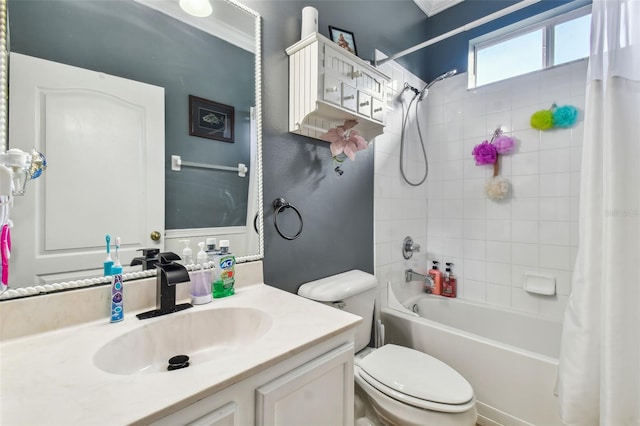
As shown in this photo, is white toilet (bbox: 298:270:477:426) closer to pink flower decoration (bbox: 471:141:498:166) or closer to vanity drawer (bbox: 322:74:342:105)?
vanity drawer (bbox: 322:74:342:105)

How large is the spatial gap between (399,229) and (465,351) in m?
0.87

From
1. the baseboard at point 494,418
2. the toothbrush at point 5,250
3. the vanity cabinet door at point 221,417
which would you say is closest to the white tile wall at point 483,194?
the baseboard at point 494,418

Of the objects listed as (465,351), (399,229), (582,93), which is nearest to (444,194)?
(399,229)

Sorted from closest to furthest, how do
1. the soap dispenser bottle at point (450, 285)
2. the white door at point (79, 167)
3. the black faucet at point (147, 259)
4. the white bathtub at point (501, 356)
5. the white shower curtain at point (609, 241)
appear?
1. the white door at point (79, 167)
2. the black faucet at point (147, 259)
3. the white shower curtain at point (609, 241)
4. the white bathtub at point (501, 356)
5. the soap dispenser bottle at point (450, 285)

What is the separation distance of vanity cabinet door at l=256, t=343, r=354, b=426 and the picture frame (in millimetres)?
1475

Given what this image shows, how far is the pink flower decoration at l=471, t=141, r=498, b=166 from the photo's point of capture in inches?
82.6

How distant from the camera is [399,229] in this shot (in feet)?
7.03

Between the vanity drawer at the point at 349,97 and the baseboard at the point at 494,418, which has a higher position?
the vanity drawer at the point at 349,97

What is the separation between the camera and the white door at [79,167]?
2.62ft

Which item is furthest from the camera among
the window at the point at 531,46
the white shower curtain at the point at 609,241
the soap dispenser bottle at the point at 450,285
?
the soap dispenser bottle at the point at 450,285

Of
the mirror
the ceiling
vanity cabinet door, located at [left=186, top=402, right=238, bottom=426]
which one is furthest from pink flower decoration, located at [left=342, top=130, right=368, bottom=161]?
the ceiling

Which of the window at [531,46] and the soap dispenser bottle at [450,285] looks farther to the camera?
the soap dispenser bottle at [450,285]

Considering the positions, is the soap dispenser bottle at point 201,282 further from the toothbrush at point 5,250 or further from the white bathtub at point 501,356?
the white bathtub at point 501,356

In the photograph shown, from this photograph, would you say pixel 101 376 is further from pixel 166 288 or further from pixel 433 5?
pixel 433 5
